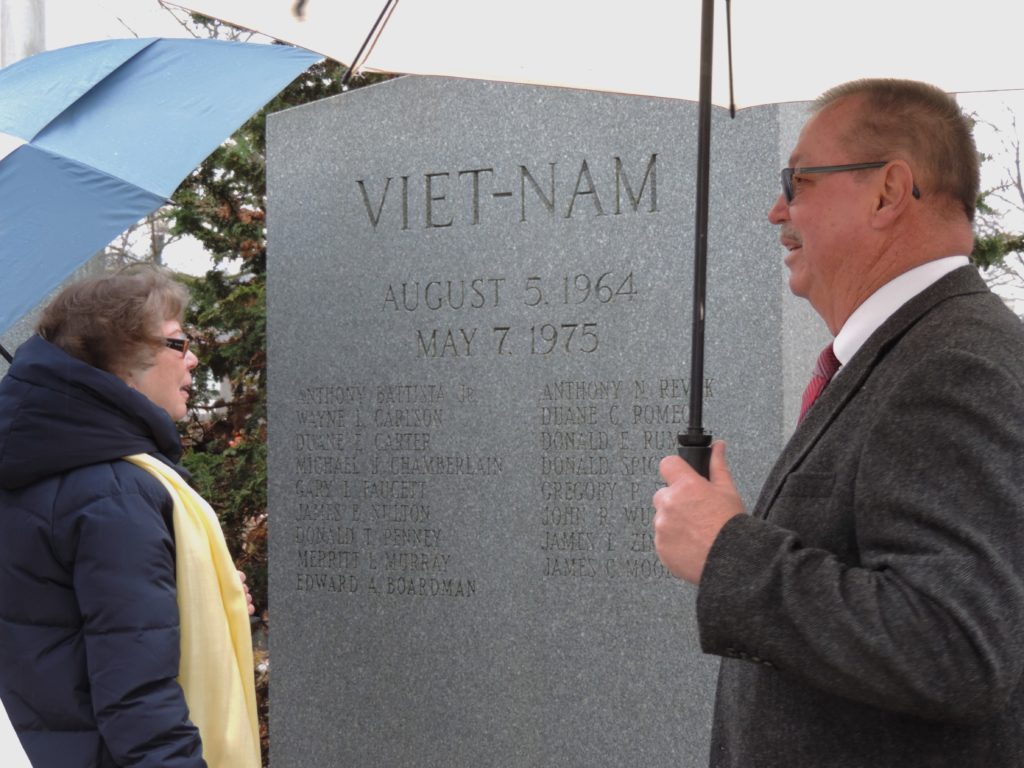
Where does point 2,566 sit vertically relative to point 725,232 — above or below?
below

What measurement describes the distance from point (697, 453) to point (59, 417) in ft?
5.26

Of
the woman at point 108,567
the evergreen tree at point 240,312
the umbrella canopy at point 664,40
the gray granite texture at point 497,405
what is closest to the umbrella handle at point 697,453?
the umbrella canopy at point 664,40

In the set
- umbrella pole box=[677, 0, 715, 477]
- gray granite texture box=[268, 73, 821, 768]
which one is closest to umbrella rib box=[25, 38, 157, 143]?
gray granite texture box=[268, 73, 821, 768]

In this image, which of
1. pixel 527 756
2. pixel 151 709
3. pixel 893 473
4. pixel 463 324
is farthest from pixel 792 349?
pixel 893 473

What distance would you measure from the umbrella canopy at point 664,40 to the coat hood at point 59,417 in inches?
34.2

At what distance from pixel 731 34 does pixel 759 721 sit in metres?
1.47

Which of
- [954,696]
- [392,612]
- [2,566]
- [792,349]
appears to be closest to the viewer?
[954,696]

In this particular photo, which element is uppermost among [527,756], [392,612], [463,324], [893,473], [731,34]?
[731,34]

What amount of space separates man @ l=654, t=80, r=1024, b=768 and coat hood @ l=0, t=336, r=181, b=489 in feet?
5.09

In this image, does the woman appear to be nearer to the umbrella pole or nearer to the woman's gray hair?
the woman's gray hair

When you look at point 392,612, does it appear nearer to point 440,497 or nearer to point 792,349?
point 440,497

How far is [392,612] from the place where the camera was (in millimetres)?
5129

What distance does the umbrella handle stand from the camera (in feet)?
6.68

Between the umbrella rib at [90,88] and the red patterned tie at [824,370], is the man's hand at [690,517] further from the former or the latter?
the umbrella rib at [90,88]
